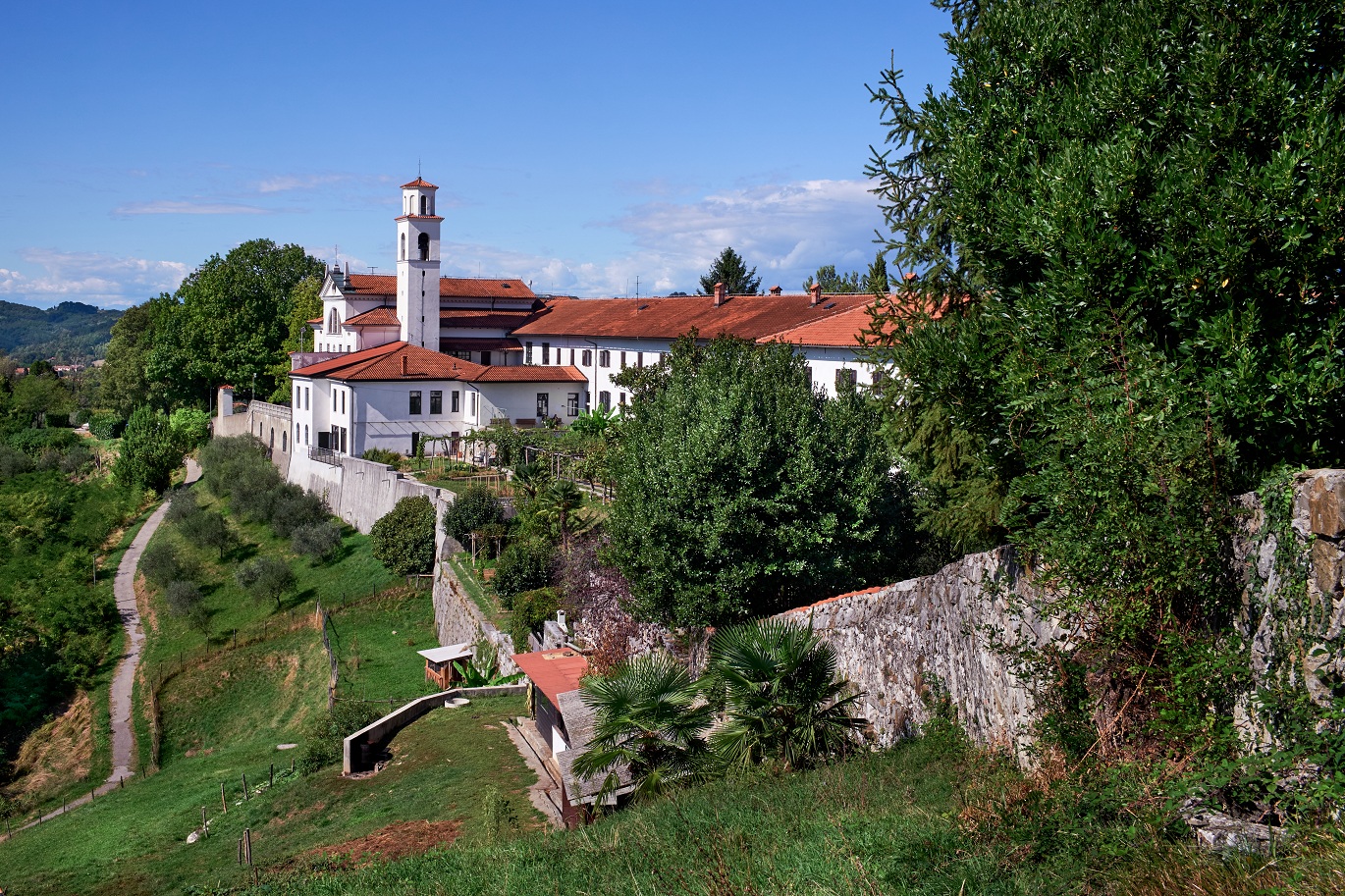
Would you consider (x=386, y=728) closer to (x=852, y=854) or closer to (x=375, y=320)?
(x=852, y=854)

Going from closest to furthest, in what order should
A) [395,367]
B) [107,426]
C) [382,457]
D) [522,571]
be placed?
1. [522,571]
2. [382,457]
3. [395,367]
4. [107,426]

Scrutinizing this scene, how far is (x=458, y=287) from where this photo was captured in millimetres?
70562

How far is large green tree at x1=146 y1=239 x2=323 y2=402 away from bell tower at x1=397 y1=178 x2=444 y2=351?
16.1 m

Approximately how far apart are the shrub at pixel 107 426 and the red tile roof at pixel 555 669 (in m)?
77.6

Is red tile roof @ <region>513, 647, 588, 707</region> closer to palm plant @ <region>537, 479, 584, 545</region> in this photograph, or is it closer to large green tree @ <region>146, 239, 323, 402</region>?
palm plant @ <region>537, 479, 584, 545</region>

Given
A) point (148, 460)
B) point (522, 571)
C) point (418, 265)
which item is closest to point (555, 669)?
point (522, 571)

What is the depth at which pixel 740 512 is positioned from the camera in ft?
67.4

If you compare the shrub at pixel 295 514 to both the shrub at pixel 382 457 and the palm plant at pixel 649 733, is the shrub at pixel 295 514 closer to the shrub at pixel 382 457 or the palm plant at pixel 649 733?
the shrub at pixel 382 457

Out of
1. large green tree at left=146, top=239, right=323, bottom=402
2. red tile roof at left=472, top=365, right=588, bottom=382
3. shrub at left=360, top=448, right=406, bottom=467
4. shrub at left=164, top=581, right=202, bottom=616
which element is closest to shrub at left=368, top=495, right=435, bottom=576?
shrub at left=164, top=581, right=202, bottom=616

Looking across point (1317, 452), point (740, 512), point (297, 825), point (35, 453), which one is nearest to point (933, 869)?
point (1317, 452)

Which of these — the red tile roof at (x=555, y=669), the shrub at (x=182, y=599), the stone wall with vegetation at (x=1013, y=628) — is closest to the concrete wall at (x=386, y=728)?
the red tile roof at (x=555, y=669)

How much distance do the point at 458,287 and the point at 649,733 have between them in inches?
Answer: 2399

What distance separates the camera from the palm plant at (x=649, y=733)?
41.9ft

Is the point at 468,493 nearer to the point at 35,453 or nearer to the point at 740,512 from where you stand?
the point at 740,512
